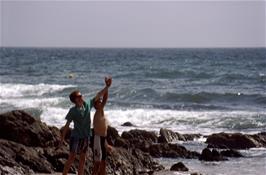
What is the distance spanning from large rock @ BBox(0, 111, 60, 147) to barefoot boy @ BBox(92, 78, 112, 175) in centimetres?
305

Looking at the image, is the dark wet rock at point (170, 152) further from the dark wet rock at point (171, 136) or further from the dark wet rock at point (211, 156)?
the dark wet rock at point (171, 136)

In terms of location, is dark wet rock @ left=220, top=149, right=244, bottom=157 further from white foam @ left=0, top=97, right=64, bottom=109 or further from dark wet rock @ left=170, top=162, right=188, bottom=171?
white foam @ left=0, top=97, right=64, bottom=109

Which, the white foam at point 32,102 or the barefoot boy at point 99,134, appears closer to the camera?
the barefoot boy at point 99,134

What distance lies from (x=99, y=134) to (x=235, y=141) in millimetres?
9277

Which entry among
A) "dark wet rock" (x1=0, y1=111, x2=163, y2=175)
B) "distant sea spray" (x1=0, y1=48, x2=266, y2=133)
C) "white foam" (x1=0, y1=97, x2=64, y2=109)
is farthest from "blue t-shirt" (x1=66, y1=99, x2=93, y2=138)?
"white foam" (x1=0, y1=97, x2=64, y2=109)

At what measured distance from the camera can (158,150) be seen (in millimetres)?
16500

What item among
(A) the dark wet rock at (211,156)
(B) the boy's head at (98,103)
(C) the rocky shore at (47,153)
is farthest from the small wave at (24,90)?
(B) the boy's head at (98,103)

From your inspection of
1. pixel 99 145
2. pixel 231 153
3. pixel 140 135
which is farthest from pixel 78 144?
pixel 140 135

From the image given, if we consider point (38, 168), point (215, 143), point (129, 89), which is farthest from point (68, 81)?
point (38, 168)

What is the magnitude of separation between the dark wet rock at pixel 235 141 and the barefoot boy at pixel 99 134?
8534 millimetres

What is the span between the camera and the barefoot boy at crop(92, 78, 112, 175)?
9789 mm

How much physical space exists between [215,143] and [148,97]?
1504 cm

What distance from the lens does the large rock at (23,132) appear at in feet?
42.0

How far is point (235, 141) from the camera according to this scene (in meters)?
18.4
